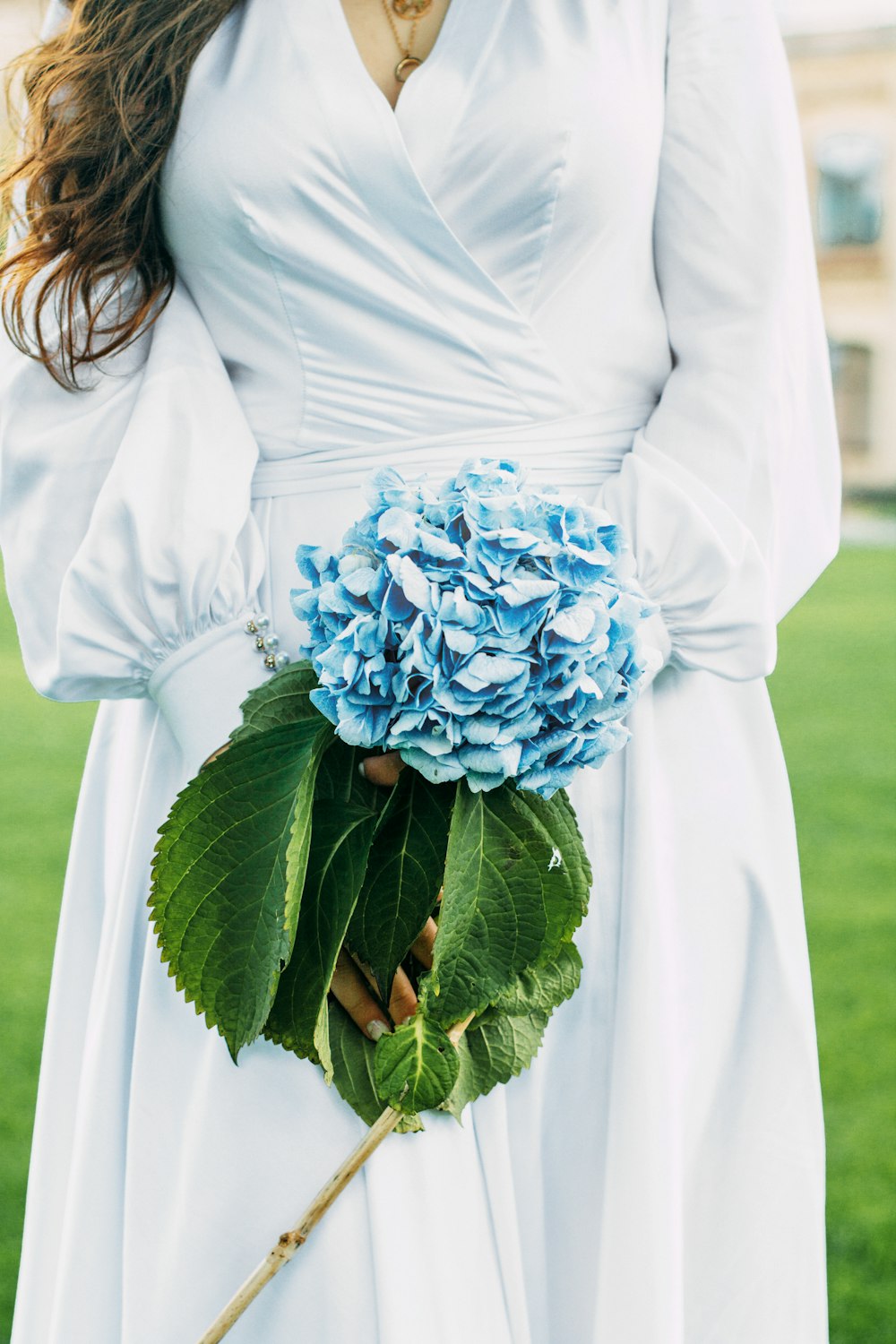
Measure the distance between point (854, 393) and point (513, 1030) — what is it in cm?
2478

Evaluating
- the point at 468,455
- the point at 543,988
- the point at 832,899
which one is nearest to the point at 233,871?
the point at 543,988

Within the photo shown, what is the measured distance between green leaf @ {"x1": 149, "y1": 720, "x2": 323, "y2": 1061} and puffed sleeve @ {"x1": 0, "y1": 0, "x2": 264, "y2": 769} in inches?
6.3

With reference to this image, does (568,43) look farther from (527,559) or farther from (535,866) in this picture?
(535,866)

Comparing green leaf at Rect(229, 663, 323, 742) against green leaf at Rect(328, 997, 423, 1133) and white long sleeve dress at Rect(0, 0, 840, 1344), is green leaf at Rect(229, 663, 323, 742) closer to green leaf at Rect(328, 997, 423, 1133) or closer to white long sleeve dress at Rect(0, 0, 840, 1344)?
white long sleeve dress at Rect(0, 0, 840, 1344)

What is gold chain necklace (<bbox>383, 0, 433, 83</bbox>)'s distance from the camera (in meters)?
1.46

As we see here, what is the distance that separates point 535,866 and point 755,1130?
498 millimetres

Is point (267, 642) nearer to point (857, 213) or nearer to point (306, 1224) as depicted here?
point (306, 1224)

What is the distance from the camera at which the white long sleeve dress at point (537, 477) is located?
135 cm

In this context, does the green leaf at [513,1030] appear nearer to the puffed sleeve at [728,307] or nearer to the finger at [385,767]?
the finger at [385,767]

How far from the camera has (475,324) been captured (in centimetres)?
143

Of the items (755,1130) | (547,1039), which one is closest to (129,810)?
(547,1039)

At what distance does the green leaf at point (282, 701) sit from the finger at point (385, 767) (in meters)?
0.07

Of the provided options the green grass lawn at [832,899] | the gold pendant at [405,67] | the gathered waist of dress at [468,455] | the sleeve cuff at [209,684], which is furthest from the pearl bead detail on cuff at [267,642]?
the green grass lawn at [832,899]

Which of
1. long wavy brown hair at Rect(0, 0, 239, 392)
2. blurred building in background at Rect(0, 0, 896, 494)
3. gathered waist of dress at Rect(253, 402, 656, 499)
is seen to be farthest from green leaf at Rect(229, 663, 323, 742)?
blurred building in background at Rect(0, 0, 896, 494)
